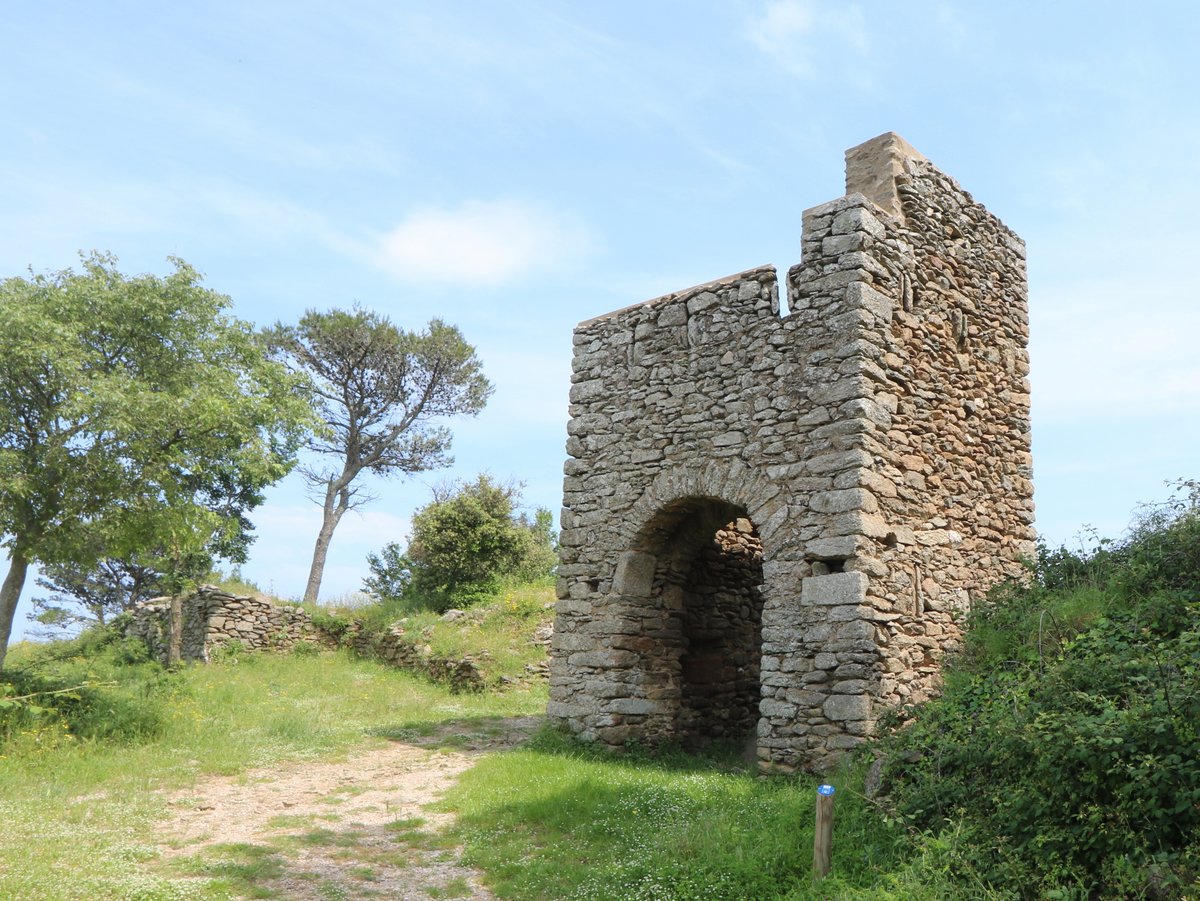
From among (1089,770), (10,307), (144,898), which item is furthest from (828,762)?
(10,307)

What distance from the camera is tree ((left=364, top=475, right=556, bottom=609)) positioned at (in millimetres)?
19719

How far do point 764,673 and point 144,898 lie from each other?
5731 mm

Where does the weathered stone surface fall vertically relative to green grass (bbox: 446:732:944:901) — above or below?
above

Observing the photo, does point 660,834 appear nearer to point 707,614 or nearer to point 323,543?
point 707,614

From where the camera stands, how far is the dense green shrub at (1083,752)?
188 inches

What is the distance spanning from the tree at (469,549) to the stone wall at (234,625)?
2.60 metres

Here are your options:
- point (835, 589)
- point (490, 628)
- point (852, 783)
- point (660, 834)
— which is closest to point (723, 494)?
point (835, 589)

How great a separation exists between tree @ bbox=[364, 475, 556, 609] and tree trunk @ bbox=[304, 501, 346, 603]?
610 centimetres

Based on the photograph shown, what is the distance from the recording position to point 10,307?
1148 centimetres

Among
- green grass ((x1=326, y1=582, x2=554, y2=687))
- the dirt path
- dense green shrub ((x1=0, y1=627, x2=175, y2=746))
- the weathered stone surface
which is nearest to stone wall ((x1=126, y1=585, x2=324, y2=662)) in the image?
green grass ((x1=326, y1=582, x2=554, y2=687))

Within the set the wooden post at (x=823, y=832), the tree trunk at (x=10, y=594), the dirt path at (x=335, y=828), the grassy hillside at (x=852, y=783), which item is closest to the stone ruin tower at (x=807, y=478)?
the grassy hillside at (x=852, y=783)

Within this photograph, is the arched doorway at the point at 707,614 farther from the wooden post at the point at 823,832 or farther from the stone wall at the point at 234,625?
the stone wall at the point at 234,625

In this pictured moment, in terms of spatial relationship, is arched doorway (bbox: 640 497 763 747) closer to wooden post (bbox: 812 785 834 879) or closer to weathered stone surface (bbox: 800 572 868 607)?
weathered stone surface (bbox: 800 572 868 607)

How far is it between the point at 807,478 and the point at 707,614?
317 centimetres
